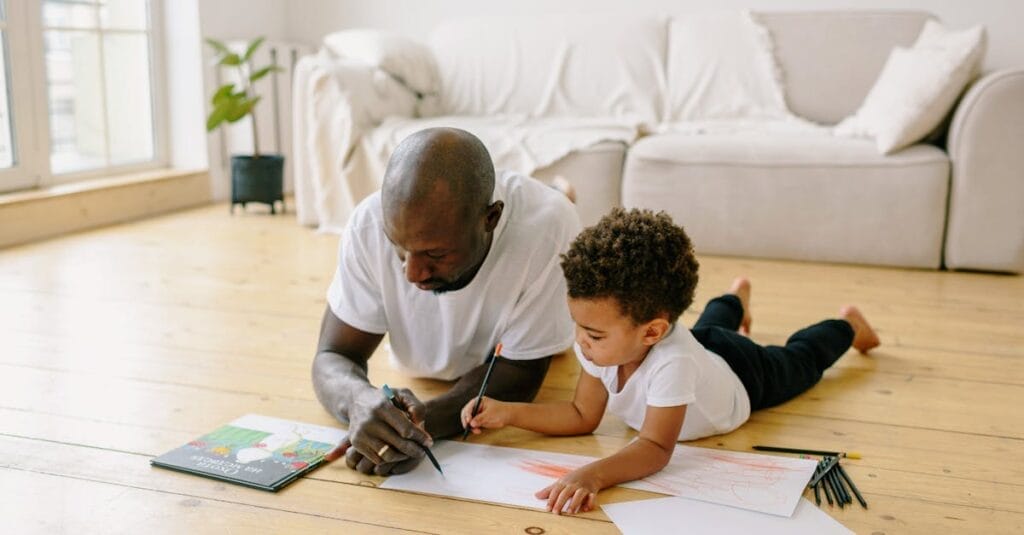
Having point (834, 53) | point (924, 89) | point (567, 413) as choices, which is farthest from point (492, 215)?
point (834, 53)

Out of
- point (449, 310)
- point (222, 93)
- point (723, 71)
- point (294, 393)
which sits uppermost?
point (723, 71)

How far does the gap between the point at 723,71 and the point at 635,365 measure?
8.09 feet

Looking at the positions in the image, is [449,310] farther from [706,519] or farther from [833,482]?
[833,482]

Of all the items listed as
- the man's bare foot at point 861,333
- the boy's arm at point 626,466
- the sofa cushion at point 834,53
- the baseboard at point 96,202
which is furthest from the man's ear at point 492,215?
the sofa cushion at point 834,53

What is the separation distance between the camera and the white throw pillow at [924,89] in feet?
9.79

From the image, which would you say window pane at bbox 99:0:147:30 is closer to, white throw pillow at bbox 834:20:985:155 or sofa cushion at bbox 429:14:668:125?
sofa cushion at bbox 429:14:668:125

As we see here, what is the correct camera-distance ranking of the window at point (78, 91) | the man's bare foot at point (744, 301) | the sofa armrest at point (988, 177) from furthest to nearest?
the window at point (78, 91), the sofa armrest at point (988, 177), the man's bare foot at point (744, 301)

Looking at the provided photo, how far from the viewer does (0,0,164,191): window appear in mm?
3387

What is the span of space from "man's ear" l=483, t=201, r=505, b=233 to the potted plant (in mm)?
2522

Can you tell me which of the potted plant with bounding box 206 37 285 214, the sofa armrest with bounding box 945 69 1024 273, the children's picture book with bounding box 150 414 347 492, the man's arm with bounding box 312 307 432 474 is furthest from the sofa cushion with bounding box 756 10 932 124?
the children's picture book with bounding box 150 414 347 492

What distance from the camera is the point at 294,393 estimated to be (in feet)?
6.04

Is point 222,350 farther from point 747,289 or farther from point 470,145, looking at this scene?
point 747,289

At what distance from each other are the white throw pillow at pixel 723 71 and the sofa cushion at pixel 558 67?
0.08 m

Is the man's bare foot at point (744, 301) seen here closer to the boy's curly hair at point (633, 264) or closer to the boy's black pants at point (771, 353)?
the boy's black pants at point (771, 353)
